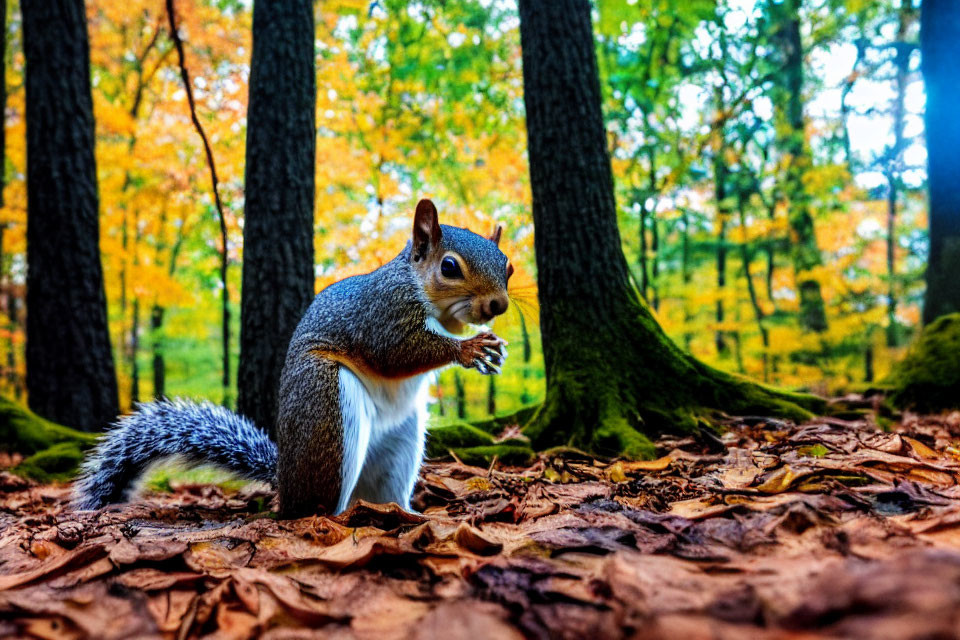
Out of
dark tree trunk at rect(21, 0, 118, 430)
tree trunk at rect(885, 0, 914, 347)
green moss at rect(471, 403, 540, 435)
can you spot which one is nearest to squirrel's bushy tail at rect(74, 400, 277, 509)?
green moss at rect(471, 403, 540, 435)

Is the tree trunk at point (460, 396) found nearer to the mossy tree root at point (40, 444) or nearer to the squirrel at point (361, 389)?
the mossy tree root at point (40, 444)

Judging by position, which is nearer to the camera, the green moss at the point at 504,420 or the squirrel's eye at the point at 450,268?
the squirrel's eye at the point at 450,268

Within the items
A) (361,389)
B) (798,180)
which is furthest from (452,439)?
(798,180)

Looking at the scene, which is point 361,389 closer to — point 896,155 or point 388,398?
point 388,398

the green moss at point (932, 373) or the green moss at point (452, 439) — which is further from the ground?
the green moss at point (932, 373)

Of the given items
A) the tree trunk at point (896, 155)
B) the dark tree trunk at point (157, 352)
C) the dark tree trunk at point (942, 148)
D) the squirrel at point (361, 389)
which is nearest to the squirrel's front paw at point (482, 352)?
the squirrel at point (361, 389)

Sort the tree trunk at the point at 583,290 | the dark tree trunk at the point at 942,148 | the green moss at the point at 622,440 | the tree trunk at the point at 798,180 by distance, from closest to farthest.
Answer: the green moss at the point at 622,440
the tree trunk at the point at 583,290
the dark tree trunk at the point at 942,148
the tree trunk at the point at 798,180

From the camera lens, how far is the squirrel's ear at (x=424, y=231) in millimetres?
2158

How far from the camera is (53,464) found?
3342 millimetres

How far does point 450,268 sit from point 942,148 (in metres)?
5.42

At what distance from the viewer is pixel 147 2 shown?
30.9 feet

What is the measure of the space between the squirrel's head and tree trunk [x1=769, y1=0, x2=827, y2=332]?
7670 millimetres

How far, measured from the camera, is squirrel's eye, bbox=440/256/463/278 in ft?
6.92

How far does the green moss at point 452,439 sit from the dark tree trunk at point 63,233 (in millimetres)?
2586
